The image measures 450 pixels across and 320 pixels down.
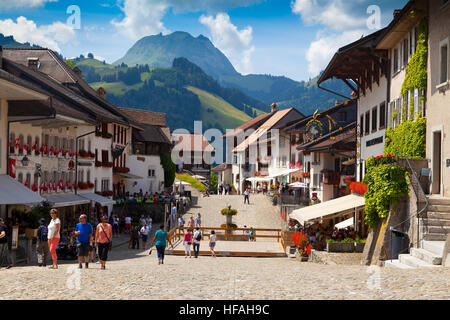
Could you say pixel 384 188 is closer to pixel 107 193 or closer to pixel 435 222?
pixel 435 222

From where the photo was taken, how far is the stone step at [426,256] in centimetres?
1557

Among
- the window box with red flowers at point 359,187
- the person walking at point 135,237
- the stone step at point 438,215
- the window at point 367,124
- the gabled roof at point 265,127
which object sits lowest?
the person walking at point 135,237

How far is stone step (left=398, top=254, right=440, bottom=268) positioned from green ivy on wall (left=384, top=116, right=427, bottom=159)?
6.59 m

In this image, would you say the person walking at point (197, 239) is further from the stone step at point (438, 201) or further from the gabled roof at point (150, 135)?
the gabled roof at point (150, 135)

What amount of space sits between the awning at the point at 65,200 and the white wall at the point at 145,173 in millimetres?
28414

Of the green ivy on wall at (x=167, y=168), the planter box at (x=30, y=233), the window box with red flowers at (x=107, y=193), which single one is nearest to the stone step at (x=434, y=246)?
the planter box at (x=30, y=233)

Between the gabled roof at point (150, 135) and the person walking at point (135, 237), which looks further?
the gabled roof at point (150, 135)

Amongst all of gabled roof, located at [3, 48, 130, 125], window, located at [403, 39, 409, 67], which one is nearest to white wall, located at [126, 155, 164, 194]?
gabled roof, located at [3, 48, 130, 125]

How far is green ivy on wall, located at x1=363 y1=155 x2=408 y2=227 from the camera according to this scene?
19750 mm

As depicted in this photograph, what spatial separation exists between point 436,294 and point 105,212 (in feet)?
135

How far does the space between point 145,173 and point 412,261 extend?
57.9m

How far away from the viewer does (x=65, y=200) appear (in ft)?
124

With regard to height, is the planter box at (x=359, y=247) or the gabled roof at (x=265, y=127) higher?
the gabled roof at (x=265, y=127)

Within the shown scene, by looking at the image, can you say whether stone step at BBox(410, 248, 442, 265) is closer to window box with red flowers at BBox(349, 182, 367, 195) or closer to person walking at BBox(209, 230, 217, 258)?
window box with red flowers at BBox(349, 182, 367, 195)
